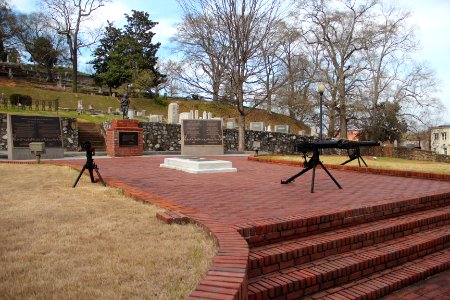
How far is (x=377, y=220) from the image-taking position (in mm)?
4816

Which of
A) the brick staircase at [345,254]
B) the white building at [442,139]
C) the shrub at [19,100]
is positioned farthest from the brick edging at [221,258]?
the white building at [442,139]

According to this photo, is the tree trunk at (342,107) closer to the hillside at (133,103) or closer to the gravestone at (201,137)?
the hillside at (133,103)

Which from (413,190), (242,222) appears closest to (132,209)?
(242,222)

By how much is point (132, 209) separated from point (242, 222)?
61.6 inches

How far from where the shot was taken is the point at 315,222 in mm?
4191

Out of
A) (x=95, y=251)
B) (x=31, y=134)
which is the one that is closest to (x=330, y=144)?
(x=95, y=251)

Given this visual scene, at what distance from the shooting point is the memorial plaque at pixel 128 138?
52.6 feet

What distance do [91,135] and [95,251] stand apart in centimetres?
1894

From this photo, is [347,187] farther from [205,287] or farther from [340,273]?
[205,287]

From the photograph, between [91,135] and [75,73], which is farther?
[75,73]

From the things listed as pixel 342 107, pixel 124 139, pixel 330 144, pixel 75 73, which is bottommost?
pixel 330 144

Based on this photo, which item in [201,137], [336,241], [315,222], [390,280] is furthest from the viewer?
[201,137]

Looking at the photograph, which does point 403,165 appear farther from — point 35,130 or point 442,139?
point 442,139

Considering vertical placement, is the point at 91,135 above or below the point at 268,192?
above
